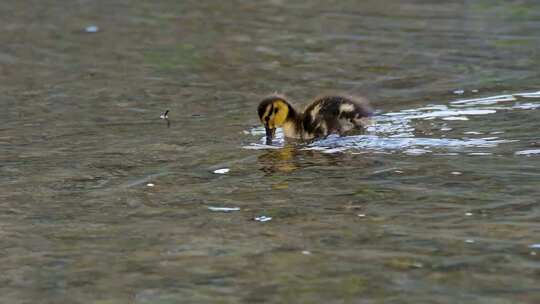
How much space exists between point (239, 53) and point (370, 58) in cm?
123

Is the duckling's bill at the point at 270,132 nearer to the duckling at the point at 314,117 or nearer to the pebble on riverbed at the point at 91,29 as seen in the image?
the duckling at the point at 314,117

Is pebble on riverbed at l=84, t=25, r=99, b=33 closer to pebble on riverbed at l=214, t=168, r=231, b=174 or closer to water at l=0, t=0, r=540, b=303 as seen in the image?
water at l=0, t=0, r=540, b=303

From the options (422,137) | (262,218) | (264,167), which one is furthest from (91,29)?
(262,218)

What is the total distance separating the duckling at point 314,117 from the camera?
7.74 metres

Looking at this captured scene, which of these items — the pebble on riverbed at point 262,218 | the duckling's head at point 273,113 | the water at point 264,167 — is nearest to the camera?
the water at point 264,167

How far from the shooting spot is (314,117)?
25.5 ft

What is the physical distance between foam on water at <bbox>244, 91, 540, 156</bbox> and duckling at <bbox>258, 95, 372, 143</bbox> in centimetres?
7

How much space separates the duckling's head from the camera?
25.3ft

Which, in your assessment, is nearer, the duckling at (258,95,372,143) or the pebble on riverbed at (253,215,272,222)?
the pebble on riverbed at (253,215,272,222)

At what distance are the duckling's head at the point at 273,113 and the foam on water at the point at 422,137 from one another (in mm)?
77

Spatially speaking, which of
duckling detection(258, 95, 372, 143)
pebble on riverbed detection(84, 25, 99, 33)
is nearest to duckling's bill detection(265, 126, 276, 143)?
duckling detection(258, 95, 372, 143)

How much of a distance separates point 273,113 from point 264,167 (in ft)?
3.22

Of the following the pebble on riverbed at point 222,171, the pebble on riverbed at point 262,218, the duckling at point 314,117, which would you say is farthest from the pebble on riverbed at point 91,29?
the pebble on riverbed at point 262,218

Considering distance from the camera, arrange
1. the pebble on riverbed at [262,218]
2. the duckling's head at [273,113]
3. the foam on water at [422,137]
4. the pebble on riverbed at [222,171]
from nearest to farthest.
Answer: the pebble on riverbed at [262,218], the pebble on riverbed at [222,171], the foam on water at [422,137], the duckling's head at [273,113]
